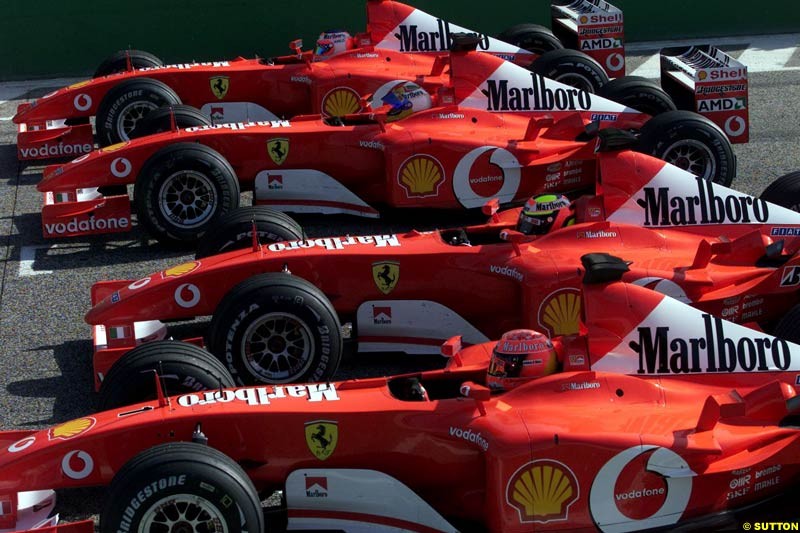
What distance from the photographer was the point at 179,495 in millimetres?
5812

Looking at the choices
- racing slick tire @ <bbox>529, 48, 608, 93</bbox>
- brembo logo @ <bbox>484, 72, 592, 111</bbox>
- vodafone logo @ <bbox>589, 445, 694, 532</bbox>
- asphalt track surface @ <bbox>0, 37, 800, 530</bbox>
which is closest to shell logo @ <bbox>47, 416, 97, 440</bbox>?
asphalt track surface @ <bbox>0, 37, 800, 530</bbox>

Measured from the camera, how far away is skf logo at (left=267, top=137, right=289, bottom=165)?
429 inches

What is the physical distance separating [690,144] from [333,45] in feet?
14.2

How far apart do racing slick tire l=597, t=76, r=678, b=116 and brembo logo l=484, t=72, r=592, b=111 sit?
0.68 m

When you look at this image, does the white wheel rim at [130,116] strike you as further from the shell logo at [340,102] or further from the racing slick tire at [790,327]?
the racing slick tire at [790,327]

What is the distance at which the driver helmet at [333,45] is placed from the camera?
43.8 feet

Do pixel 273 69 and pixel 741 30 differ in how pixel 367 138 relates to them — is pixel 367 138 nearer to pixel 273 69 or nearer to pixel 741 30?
pixel 273 69

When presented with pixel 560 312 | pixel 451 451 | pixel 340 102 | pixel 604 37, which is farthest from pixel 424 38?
pixel 451 451

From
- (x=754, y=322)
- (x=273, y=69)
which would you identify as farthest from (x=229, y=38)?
(x=754, y=322)

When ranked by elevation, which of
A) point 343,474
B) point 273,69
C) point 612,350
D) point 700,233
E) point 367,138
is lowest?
point 343,474

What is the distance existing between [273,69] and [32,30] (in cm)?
496

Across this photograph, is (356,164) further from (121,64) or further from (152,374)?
(121,64)

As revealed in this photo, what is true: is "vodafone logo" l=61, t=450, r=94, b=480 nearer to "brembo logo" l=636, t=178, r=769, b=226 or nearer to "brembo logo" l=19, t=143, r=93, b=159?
"brembo logo" l=636, t=178, r=769, b=226

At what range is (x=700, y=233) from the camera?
9.20 meters
